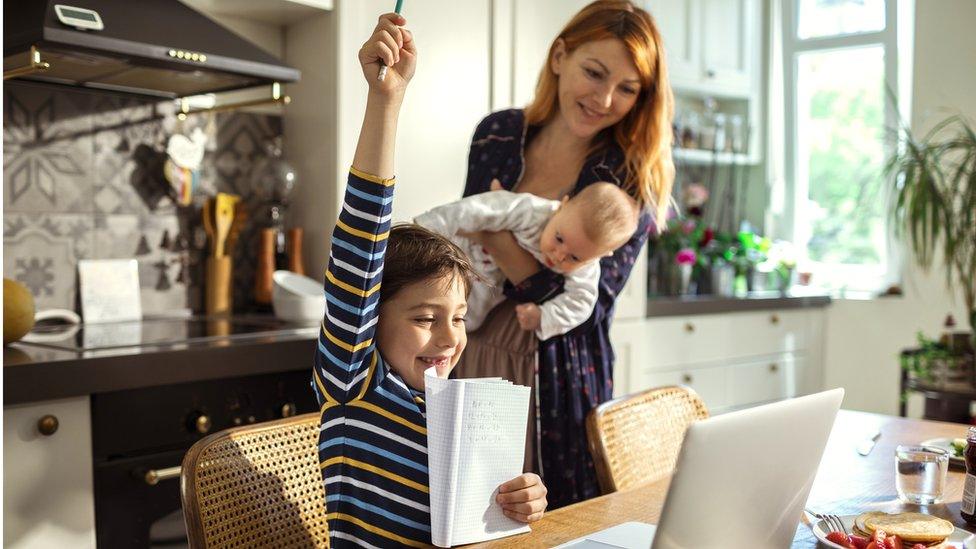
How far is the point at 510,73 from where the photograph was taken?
293 centimetres

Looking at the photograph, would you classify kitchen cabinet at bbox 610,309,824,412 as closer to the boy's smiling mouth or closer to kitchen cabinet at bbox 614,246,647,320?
kitchen cabinet at bbox 614,246,647,320

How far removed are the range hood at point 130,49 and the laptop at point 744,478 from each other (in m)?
1.53

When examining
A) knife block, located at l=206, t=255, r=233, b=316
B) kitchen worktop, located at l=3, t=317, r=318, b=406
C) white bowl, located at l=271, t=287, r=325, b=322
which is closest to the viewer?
kitchen worktop, located at l=3, t=317, r=318, b=406

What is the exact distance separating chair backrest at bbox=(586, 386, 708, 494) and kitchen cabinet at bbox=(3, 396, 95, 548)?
3.27 feet

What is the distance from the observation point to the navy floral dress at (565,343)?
1.80 m

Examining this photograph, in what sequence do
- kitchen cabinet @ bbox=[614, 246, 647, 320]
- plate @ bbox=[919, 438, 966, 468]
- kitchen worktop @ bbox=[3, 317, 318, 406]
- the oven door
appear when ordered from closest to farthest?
1. plate @ bbox=[919, 438, 966, 468]
2. kitchen worktop @ bbox=[3, 317, 318, 406]
3. the oven door
4. kitchen cabinet @ bbox=[614, 246, 647, 320]

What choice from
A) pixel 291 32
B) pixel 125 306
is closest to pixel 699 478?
pixel 125 306

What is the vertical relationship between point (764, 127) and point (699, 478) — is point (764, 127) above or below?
above

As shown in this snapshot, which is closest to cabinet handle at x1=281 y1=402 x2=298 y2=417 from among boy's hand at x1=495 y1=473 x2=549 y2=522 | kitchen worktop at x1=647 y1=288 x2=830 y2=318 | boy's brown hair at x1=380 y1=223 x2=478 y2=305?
boy's brown hair at x1=380 y1=223 x2=478 y2=305

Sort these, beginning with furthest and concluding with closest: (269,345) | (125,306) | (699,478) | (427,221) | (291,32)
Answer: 1. (291,32)
2. (125,306)
3. (269,345)
4. (427,221)
5. (699,478)

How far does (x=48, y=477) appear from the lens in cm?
173

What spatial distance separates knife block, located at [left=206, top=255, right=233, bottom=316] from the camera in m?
2.59

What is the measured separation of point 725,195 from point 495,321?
3.04 meters

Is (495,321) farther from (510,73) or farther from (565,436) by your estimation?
(510,73)
